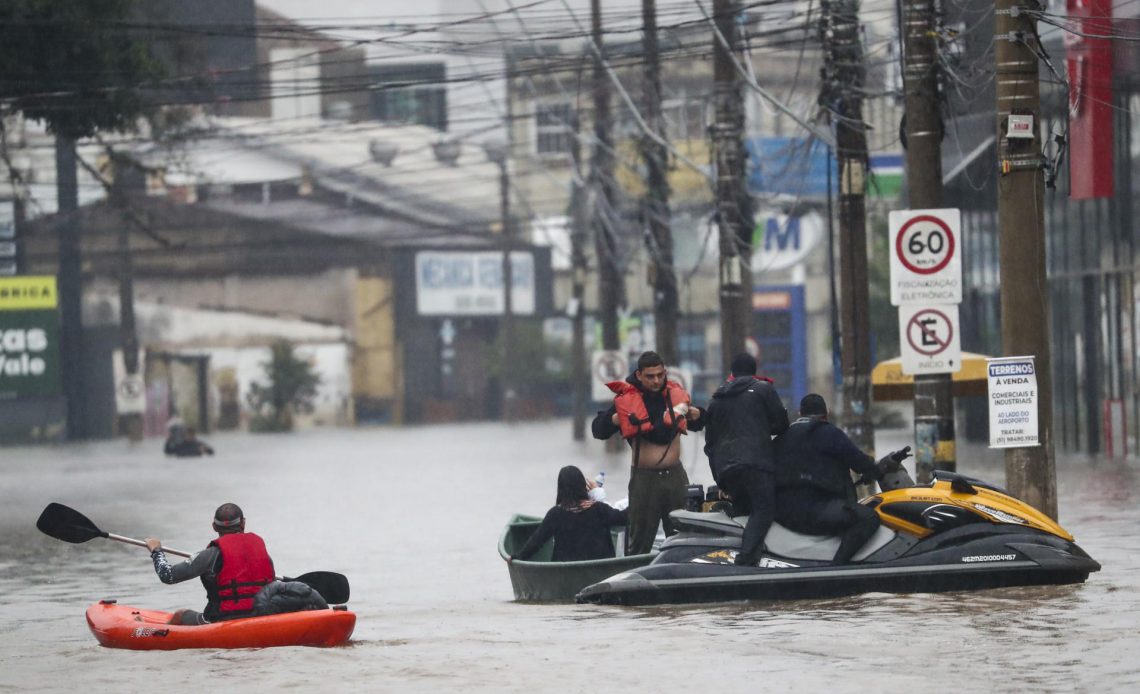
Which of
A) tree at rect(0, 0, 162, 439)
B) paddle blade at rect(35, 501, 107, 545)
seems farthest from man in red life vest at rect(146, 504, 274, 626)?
tree at rect(0, 0, 162, 439)

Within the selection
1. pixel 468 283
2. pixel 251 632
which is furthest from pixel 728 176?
pixel 468 283

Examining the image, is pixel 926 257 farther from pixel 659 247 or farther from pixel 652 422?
A: pixel 659 247

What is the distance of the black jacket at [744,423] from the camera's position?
47.2 feet

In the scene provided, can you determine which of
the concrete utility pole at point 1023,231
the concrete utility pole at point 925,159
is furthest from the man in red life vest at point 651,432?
the concrete utility pole at point 925,159

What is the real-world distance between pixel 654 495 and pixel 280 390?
201 ft

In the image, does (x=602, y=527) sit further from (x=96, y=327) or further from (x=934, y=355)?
(x=96, y=327)

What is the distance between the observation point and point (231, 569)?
43.4 feet

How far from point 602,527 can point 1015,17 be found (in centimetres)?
556

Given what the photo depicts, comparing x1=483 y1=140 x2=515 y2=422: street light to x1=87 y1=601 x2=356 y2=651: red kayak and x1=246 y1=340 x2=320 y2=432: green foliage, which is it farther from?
x1=87 y1=601 x2=356 y2=651: red kayak

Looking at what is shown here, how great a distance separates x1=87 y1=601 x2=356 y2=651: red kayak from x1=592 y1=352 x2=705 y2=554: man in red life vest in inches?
135

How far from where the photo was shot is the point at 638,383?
1598 cm

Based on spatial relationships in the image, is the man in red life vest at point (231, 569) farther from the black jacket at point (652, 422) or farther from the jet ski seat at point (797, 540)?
the black jacket at point (652, 422)

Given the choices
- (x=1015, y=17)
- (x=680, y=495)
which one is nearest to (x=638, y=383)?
(x=680, y=495)

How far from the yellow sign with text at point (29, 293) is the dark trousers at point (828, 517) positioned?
56275 millimetres
